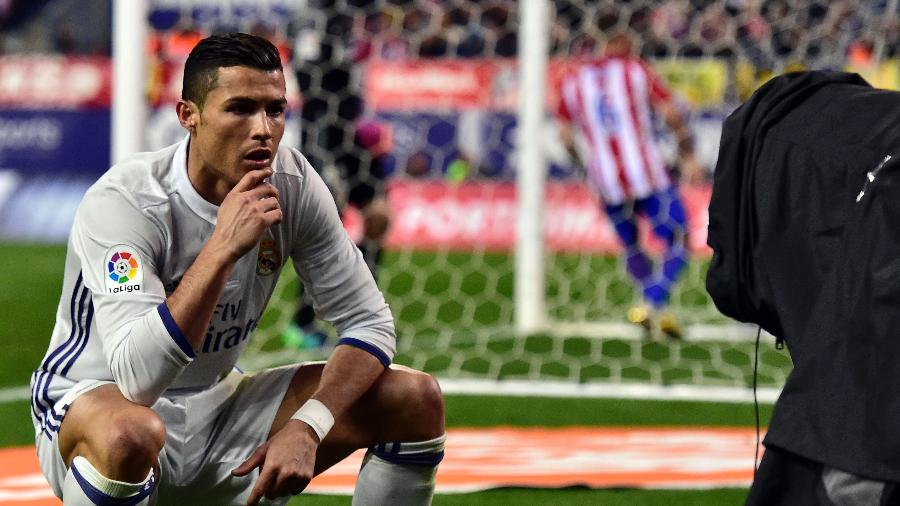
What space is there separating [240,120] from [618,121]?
5083 millimetres

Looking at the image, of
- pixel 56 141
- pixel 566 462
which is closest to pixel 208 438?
pixel 566 462

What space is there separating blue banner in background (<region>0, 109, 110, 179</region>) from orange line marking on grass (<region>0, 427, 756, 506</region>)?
8.60 m

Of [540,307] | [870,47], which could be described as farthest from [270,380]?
[870,47]

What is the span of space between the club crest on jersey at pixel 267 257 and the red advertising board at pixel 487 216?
793 cm

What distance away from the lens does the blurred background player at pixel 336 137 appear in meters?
6.45

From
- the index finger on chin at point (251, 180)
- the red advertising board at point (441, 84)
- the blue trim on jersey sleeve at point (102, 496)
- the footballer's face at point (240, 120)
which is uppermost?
the footballer's face at point (240, 120)

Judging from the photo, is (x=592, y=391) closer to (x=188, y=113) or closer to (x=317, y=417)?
(x=317, y=417)

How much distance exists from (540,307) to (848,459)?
4767mm

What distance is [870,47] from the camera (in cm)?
866

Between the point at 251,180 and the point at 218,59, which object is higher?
the point at 218,59

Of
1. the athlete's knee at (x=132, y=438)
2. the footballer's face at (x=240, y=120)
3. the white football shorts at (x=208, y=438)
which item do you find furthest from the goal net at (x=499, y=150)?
the athlete's knee at (x=132, y=438)

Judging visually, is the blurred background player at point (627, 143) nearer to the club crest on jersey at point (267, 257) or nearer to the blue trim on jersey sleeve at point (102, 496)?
the club crest on jersey at point (267, 257)

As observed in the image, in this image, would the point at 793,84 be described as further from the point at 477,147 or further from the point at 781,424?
the point at 477,147

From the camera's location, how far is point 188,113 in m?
2.67
